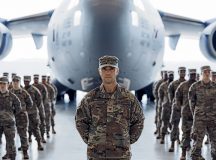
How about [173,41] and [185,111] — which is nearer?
[185,111]

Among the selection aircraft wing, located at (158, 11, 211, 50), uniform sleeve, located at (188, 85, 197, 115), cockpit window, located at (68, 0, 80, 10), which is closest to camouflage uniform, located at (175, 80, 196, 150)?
uniform sleeve, located at (188, 85, 197, 115)

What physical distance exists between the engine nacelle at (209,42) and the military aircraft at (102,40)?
0.04 m

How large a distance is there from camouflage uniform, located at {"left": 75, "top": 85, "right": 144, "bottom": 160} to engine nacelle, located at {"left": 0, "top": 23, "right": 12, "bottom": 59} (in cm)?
902

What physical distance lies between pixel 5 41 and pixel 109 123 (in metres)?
9.26

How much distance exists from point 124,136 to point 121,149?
11cm

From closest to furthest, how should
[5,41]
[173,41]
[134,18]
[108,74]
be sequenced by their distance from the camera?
[108,74] → [134,18] → [5,41] → [173,41]

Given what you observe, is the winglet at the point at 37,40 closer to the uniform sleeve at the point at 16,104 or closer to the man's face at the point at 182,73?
the man's face at the point at 182,73

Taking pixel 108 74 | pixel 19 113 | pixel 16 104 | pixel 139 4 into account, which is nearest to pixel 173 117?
pixel 19 113

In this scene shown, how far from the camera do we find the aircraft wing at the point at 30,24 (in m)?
14.3

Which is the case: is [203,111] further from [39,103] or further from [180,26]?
[180,26]

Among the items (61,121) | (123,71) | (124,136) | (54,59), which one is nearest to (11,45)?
(54,59)

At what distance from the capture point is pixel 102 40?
363 inches

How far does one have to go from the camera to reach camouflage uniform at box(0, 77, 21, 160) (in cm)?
639

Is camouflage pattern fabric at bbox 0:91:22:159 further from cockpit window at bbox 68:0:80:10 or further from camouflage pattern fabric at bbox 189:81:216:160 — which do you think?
cockpit window at bbox 68:0:80:10
